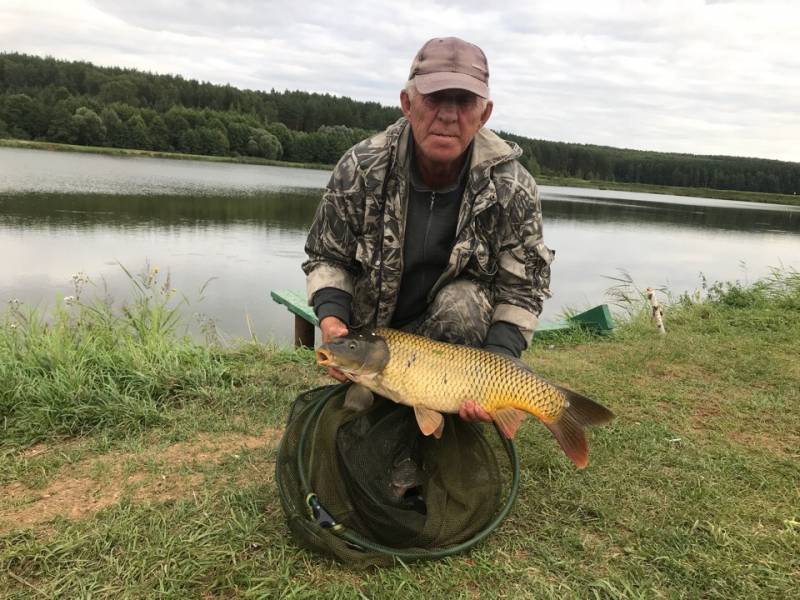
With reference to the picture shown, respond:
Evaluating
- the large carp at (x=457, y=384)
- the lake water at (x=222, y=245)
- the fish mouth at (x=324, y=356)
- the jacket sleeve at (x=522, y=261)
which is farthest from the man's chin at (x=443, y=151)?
the lake water at (x=222, y=245)

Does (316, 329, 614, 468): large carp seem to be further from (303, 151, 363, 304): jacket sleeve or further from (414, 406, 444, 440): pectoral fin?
Answer: (303, 151, 363, 304): jacket sleeve

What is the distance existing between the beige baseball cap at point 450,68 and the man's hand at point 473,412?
3.12 ft

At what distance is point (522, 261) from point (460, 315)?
309 millimetres

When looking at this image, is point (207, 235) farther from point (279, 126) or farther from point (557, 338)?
point (279, 126)

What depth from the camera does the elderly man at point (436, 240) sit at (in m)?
2.13

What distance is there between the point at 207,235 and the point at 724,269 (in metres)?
10.3

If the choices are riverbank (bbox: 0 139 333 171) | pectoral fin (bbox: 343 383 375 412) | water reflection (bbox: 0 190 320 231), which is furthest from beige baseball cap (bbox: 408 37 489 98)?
riverbank (bbox: 0 139 333 171)

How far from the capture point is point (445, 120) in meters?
1.92

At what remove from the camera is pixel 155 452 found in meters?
2.22

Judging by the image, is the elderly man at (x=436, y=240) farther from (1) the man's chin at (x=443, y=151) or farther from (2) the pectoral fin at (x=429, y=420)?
(2) the pectoral fin at (x=429, y=420)

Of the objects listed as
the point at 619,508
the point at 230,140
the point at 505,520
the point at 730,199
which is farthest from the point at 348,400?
the point at 730,199

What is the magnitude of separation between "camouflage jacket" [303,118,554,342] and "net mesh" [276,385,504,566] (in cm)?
43

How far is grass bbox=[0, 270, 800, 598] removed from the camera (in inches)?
62.9

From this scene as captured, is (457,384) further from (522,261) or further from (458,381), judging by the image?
(522,261)
